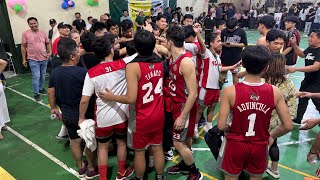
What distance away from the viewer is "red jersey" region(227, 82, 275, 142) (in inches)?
95.7

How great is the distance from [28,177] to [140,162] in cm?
184

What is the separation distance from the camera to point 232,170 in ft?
8.94

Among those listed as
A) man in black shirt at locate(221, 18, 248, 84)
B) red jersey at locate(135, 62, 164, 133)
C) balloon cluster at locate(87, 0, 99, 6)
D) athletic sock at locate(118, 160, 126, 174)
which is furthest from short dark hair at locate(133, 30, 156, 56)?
balloon cluster at locate(87, 0, 99, 6)

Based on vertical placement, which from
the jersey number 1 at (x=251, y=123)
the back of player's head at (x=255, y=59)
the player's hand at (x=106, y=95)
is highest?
the back of player's head at (x=255, y=59)

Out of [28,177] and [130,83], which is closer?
[130,83]

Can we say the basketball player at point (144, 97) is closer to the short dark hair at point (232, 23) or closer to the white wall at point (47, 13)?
the short dark hair at point (232, 23)

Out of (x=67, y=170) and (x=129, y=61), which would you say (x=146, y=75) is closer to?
(x=129, y=61)

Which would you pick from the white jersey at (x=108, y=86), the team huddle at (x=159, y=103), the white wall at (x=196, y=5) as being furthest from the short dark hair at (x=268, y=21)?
the white wall at (x=196, y=5)

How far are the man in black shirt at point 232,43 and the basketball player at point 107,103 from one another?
3.69 metres

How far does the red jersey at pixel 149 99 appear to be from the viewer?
302cm

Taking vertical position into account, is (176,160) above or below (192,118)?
below

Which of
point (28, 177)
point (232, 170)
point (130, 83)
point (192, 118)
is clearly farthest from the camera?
point (28, 177)

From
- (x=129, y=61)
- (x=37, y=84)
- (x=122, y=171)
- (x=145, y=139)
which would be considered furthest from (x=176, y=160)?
(x=37, y=84)

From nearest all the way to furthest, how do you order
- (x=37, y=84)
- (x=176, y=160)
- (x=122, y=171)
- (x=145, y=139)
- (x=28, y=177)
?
(x=145, y=139)
(x=122, y=171)
(x=28, y=177)
(x=176, y=160)
(x=37, y=84)
